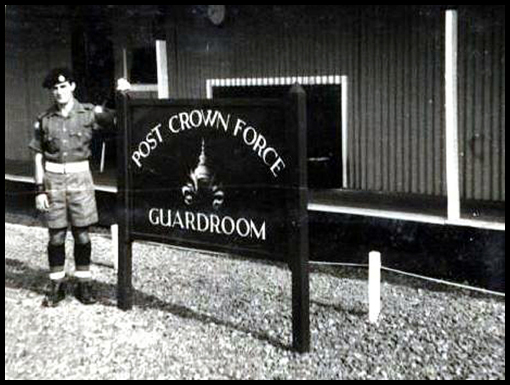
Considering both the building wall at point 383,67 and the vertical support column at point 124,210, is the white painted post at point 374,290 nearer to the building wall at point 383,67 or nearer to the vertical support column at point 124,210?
the vertical support column at point 124,210

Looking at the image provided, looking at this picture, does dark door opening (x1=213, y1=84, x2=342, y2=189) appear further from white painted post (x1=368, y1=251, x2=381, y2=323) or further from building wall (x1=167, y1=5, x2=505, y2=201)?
white painted post (x1=368, y1=251, x2=381, y2=323)

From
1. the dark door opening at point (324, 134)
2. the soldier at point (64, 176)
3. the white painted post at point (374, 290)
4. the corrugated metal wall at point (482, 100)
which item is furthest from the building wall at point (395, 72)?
the soldier at point (64, 176)

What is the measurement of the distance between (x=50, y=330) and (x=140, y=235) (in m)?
0.98

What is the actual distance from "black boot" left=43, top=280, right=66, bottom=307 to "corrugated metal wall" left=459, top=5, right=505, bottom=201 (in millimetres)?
4207

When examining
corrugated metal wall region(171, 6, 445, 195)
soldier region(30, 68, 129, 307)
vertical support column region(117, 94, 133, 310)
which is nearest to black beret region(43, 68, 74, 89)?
soldier region(30, 68, 129, 307)

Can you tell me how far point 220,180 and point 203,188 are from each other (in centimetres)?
19

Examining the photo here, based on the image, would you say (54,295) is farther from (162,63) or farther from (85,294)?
(162,63)

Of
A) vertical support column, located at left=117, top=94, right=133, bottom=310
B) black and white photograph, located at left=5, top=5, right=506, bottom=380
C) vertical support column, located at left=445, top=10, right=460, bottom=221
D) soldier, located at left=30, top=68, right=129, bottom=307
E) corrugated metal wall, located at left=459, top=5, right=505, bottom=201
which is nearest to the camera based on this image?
black and white photograph, located at left=5, top=5, right=506, bottom=380

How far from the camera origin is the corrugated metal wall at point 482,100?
25.0ft

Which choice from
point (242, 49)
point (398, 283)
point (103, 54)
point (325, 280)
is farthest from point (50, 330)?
point (103, 54)

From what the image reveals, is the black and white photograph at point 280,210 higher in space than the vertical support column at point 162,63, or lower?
lower

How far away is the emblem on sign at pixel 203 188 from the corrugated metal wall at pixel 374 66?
3.43 meters

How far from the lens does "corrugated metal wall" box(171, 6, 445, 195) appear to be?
8219 mm

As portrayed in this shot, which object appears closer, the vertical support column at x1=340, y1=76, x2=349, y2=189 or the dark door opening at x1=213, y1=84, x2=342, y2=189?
the vertical support column at x1=340, y1=76, x2=349, y2=189
